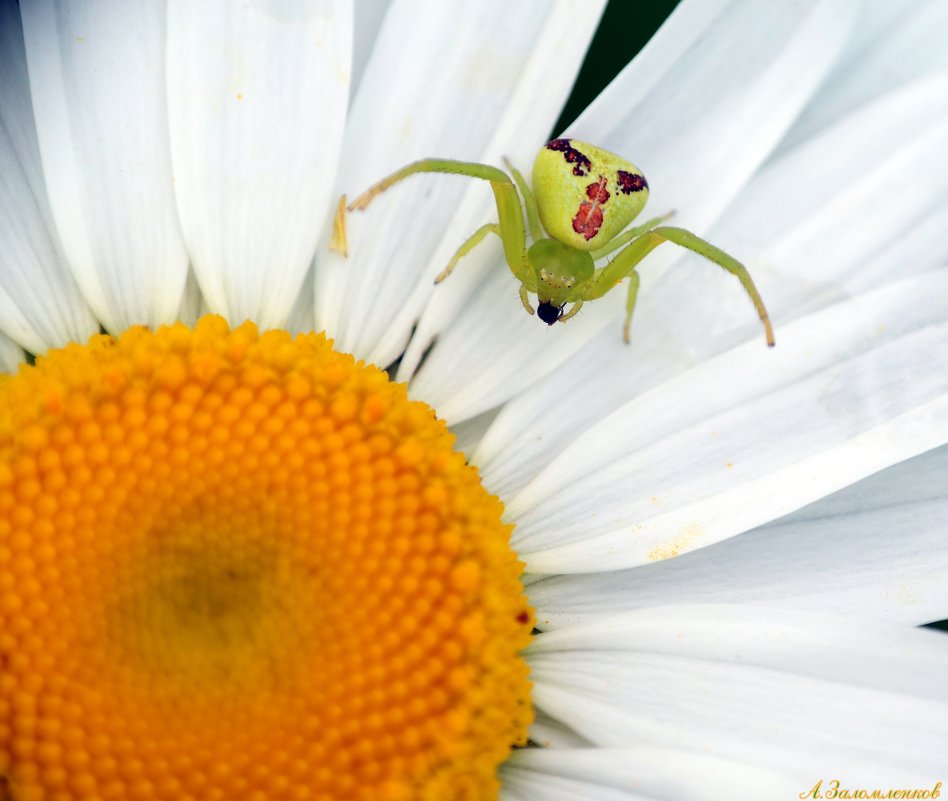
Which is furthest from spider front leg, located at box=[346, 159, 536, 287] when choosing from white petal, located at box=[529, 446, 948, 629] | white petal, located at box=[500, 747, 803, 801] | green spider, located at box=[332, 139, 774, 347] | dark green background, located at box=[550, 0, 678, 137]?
white petal, located at box=[500, 747, 803, 801]

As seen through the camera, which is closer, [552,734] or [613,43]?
[552,734]

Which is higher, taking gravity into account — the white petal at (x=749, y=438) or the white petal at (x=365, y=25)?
the white petal at (x=365, y=25)

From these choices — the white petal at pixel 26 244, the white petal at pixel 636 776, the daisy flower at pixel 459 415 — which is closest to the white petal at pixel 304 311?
the daisy flower at pixel 459 415

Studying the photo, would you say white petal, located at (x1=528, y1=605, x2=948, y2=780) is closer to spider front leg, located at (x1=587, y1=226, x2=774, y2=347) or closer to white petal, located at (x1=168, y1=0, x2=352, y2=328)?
spider front leg, located at (x1=587, y1=226, x2=774, y2=347)

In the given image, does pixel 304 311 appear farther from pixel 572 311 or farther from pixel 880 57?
pixel 880 57

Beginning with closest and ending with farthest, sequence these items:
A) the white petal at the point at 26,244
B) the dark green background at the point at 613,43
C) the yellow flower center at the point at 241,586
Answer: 1. the yellow flower center at the point at 241,586
2. the white petal at the point at 26,244
3. the dark green background at the point at 613,43

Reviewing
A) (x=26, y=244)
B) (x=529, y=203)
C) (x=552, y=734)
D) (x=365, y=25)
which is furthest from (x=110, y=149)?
(x=552, y=734)

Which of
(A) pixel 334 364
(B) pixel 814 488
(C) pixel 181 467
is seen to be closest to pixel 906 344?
(B) pixel 814 488

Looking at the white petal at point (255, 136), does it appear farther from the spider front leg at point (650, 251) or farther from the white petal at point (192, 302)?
the spider front leg at point (650, 251)
